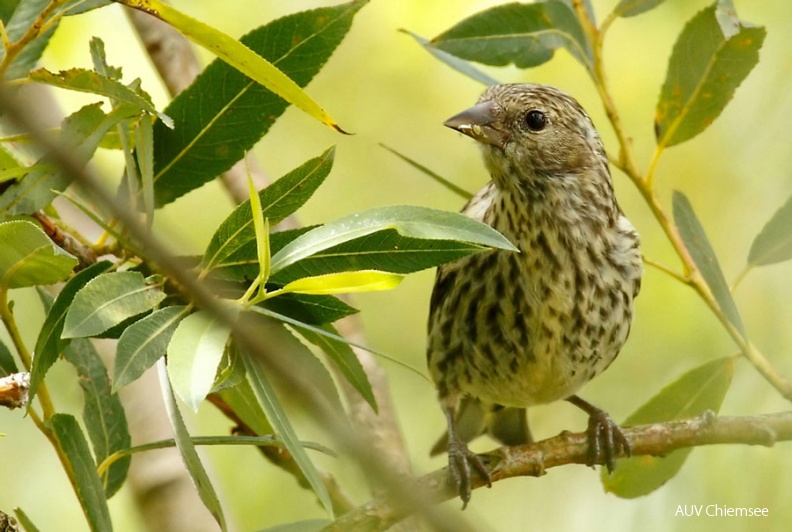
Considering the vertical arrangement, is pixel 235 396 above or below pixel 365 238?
below

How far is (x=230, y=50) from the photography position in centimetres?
189

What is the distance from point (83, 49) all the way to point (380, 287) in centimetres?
345

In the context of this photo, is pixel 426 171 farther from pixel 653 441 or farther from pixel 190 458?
pixel 190 458

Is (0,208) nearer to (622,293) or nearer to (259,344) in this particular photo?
(259,344)

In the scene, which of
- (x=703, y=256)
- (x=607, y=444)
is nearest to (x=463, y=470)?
(x=607, y=444)

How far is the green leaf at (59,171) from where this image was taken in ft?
6.59

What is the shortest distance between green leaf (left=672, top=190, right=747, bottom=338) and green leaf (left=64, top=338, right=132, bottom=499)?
166cm

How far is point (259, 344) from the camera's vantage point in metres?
1.13

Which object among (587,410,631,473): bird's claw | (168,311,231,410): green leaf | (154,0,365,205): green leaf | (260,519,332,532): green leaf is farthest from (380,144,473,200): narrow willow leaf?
(168,311,231,410): green leaf

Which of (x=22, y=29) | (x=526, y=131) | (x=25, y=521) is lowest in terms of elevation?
(x=25, y=521)

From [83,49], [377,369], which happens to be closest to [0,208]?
[377,369]

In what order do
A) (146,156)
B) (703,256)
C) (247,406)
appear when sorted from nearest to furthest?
(146,156) < (247,406) < (703,256)

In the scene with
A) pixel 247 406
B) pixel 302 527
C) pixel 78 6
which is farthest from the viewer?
pixel 247 406

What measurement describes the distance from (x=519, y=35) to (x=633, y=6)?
348 millimetres
